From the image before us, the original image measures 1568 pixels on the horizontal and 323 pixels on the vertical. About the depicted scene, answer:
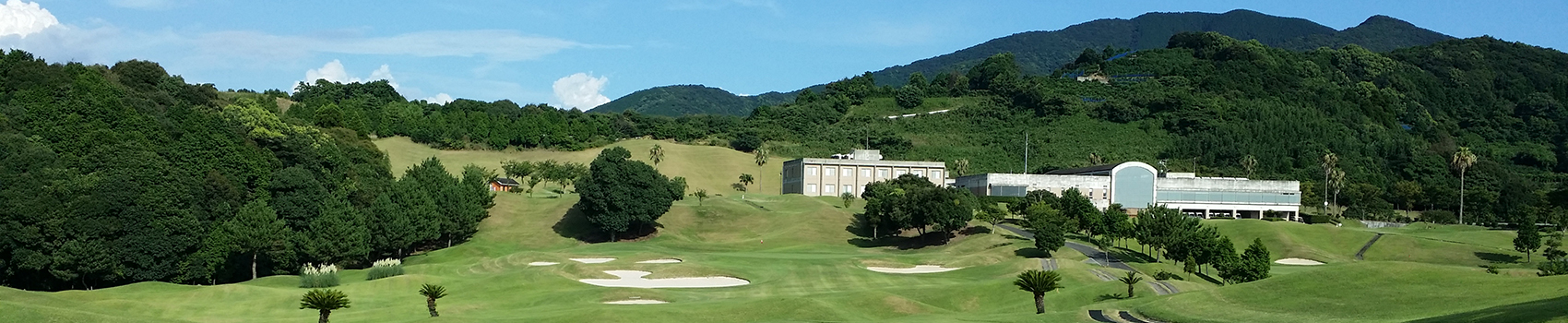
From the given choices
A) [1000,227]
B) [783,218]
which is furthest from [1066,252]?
[783,218]

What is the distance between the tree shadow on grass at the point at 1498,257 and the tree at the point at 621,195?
6310cm

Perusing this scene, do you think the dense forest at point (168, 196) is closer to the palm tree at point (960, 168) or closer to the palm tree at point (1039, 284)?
the palm tree at point (1039, 284)

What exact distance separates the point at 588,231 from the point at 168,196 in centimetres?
3916

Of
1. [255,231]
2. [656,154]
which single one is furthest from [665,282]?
[656,154]

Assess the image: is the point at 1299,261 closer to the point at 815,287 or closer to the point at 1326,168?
the point at 815,287

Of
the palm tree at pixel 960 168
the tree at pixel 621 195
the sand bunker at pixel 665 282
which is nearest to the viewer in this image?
the sand bunker at pixel 665 282

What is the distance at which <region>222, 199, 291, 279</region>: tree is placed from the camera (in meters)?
69.2

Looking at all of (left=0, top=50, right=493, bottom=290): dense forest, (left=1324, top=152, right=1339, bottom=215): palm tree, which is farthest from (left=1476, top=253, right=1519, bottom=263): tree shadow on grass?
(left=0, top=50, right=493, bottom=290): dense forest

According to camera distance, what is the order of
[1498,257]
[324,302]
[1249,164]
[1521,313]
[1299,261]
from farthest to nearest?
[1249,164] → [1299,261] → [1498,257] → [324,302] → [1521,313]

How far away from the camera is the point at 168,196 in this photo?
221 feet

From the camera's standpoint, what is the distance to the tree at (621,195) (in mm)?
96750

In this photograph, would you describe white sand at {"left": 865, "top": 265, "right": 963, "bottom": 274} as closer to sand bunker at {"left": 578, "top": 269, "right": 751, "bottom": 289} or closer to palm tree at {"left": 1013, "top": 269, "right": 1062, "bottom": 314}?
sand bunker at {"left": 578, "top": 269, "right": 751, "bottom": 289}

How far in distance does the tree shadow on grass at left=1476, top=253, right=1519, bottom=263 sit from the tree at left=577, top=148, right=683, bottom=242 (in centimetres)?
6310

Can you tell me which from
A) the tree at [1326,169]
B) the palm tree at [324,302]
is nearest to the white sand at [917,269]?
the palm tree at [324,302]
